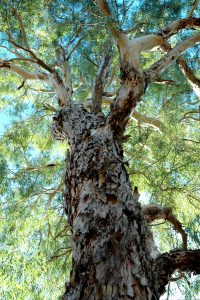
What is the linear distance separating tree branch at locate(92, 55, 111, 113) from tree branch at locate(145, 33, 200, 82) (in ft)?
2.16

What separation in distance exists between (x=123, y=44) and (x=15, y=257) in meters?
2.11

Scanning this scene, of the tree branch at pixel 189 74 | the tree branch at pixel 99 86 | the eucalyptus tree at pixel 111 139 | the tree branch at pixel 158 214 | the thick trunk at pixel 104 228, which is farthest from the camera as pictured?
the tree branch at pixel 189 74


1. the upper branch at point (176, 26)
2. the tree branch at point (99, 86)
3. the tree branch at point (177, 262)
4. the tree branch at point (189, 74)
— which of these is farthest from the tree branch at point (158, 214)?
the tree branch at point (189, 74)

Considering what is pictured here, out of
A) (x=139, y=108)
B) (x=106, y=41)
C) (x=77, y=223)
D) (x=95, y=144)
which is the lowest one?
(x=77, y=223)

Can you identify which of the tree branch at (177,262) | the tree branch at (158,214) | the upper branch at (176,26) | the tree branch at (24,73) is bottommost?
the tree branch at (177,262)

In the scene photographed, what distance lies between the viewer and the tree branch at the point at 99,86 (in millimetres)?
3271

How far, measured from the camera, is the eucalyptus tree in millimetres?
1416

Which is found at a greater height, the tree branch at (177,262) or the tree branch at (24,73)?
the tree branch at (24,73)

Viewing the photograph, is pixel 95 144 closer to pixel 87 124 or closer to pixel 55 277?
pixel 87 124

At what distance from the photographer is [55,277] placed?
343 centimetres

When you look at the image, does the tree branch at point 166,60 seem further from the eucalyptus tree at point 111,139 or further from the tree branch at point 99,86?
the tree branch at point 99,86

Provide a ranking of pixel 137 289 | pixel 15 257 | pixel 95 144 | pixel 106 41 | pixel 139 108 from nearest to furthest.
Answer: pixel 137 289 < pixel 95 144 < pixel 15 257 < pixel 106 41 < pixel 139 108

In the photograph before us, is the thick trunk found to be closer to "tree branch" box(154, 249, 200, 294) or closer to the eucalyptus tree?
the eucalyptus tree

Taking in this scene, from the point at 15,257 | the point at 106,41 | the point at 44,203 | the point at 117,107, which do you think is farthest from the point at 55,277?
the point at 106,41
